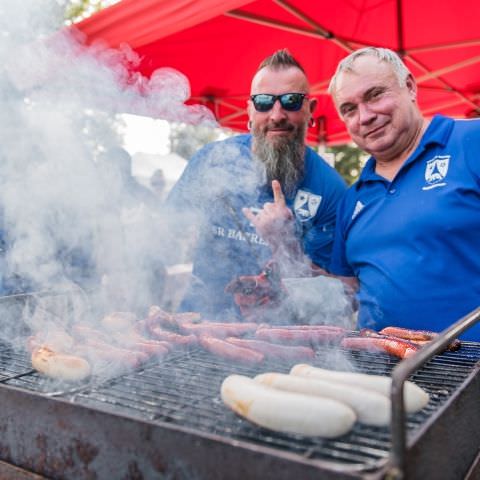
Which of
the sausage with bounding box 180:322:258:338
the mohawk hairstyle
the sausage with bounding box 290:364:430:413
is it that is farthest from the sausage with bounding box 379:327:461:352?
the mohawk hairstyle

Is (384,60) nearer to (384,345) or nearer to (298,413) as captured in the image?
(384,345)

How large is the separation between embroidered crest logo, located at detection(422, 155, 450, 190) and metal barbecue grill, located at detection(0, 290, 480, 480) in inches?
43.4

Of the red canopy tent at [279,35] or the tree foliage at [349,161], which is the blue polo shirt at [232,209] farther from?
the tree foliage at [349,161]

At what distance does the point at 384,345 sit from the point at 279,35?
15.1 feet

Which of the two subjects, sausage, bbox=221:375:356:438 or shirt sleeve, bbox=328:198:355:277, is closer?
sausage, bbox=221:375:356:438

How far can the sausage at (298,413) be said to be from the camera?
155 centimetres

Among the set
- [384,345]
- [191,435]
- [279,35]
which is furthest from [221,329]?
[279,35]

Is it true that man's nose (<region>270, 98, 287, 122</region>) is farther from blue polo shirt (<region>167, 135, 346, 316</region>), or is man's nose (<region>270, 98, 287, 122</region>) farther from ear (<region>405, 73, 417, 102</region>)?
ear (<region>405, 73, 417, 102</region>)

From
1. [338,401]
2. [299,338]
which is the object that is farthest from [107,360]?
[338,401]

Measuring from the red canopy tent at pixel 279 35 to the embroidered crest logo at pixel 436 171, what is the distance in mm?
2017

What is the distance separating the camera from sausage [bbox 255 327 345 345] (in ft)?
8.69

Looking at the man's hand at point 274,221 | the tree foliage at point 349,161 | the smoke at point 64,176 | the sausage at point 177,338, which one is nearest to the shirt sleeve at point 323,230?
the man's hand at point 274,221

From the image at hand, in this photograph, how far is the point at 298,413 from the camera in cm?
156

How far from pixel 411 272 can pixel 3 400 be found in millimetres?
2279
